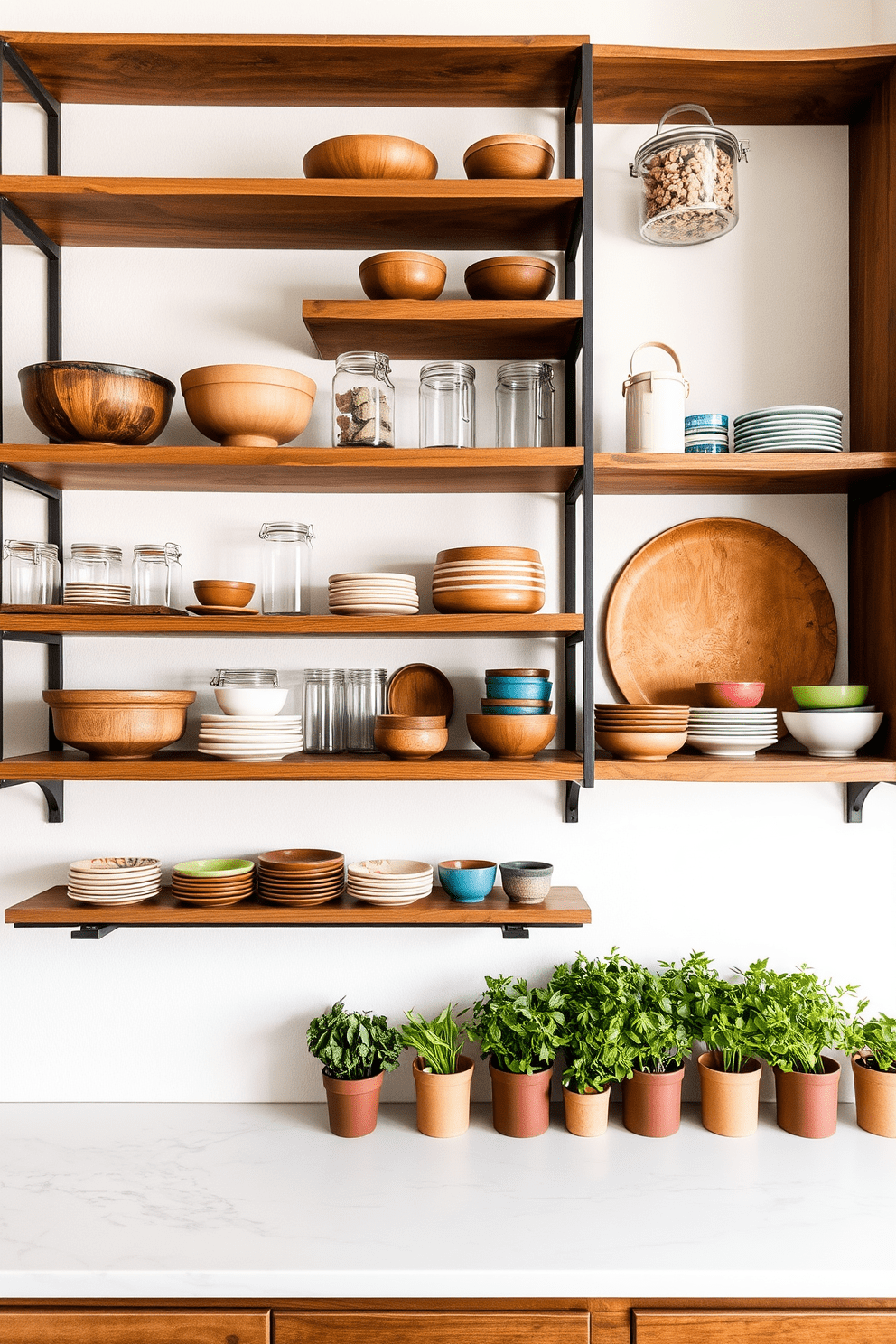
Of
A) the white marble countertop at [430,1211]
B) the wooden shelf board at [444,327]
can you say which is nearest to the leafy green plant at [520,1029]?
the white marble countertop at [430,1211]

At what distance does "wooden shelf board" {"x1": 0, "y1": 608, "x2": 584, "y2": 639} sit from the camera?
1615 millimetres

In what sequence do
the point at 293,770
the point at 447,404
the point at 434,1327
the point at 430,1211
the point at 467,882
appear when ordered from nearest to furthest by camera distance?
the point at 434,1327
the point at 430,1211
the point at 293,770
the point at 467,882
the point at 447,404

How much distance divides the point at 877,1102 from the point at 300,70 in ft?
7.66

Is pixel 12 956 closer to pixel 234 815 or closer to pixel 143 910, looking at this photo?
pixel 143 910

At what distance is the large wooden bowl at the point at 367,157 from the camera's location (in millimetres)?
1665

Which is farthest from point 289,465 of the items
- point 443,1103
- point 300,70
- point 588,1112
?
point 588,1112

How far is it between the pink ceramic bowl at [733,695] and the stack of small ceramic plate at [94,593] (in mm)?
1167

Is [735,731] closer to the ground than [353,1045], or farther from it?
farther from it

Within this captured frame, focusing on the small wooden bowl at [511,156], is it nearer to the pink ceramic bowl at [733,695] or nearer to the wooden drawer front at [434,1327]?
the pink ceramic bowl at [733,695]

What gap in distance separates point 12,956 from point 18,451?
108cm

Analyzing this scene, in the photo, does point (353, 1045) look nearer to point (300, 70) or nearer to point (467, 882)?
point (467, 882)

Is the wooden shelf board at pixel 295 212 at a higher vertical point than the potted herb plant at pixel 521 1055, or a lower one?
higher

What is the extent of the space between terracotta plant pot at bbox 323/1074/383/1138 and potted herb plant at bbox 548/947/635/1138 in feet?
1.24

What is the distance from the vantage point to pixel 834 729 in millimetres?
1707
